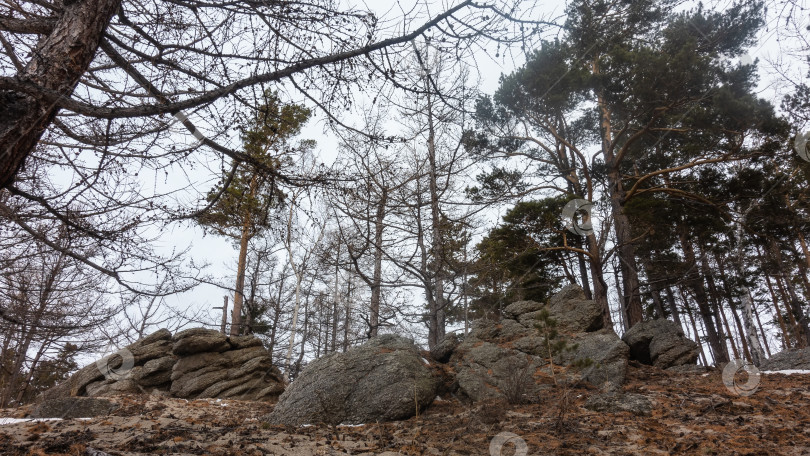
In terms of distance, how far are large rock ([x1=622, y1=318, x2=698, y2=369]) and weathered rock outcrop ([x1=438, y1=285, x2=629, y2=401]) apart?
719mm

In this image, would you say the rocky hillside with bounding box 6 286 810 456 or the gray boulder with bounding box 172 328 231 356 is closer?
the rocky hillside with bounding box 6 286 810 456

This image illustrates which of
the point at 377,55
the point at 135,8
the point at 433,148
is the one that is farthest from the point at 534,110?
the point at 135,8

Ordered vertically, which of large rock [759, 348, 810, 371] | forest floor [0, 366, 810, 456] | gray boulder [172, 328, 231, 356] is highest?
gray boulder [172, 328, 231, 356]

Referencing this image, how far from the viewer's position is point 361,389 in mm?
4930

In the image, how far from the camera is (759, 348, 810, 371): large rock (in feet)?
22.9

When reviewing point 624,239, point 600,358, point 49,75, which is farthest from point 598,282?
point 49,75

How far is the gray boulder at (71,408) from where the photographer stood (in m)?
5.32

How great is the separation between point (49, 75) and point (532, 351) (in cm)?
717

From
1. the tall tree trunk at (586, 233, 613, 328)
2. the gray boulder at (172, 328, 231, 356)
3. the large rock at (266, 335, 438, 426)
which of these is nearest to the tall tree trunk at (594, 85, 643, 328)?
the tall tree trunk at (586, 233, 613, 328)

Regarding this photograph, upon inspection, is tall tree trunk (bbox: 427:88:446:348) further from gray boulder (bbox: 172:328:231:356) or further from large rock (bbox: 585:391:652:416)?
gray boulder (bbox: 172:328:231:356)

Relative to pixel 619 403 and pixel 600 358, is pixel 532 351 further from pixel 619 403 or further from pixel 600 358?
pixel 619 403

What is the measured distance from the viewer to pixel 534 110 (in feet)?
38.5

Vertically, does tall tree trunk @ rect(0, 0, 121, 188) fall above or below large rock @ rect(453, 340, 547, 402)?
above

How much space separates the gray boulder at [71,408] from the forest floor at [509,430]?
117 centimetres
